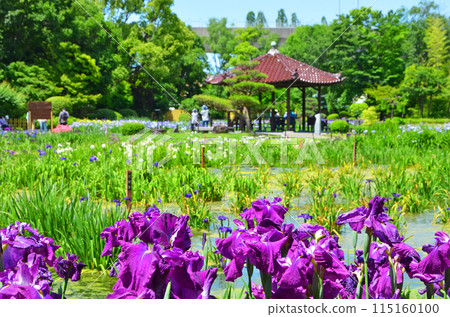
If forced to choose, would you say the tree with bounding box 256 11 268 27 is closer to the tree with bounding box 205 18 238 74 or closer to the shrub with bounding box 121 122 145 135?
the tree with bounding box 205 18 238 74

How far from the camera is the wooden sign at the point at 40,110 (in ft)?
65.1

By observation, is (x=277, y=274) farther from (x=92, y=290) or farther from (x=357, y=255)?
(x=92, y=290)

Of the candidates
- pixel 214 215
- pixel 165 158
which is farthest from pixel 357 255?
pixel 165 158

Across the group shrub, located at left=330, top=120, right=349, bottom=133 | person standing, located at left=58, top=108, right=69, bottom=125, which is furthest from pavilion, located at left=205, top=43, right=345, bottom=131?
person standing, located at left=58, top=108, right=69, bottom=125

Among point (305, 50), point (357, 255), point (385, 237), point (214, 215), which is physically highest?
point (305, 50)

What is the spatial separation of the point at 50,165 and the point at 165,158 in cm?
243

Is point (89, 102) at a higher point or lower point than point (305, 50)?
lower

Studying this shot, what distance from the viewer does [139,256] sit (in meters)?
1.23

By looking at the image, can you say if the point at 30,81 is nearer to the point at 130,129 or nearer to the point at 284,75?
the point at 130,129

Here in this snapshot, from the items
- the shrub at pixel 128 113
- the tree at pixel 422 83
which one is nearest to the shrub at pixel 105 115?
the shrub at pixel 128 113

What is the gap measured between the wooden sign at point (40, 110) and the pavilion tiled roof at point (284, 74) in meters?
7.32

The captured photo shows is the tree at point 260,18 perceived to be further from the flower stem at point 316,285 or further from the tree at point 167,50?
the flower stem at point 316,285

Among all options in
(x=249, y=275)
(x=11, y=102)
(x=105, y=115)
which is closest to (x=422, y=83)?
(x=105, y=115)

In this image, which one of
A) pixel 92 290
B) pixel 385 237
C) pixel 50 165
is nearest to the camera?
pixel 385 237
